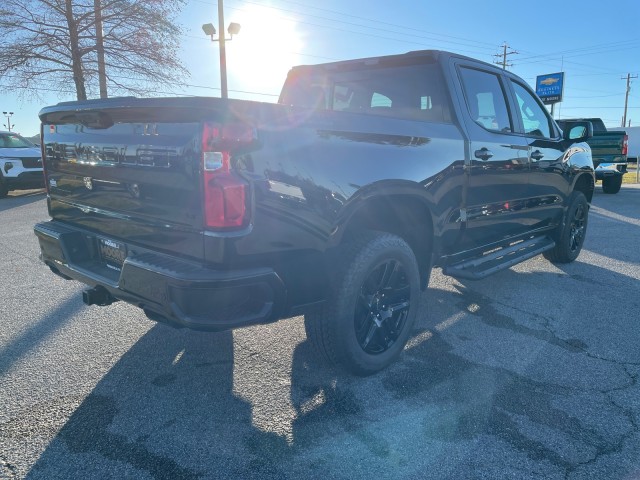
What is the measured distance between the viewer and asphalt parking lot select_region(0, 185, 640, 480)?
211cm

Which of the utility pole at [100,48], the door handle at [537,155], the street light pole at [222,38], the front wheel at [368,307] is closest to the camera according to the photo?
the front wheel at [368,307]

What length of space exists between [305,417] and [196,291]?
916mm

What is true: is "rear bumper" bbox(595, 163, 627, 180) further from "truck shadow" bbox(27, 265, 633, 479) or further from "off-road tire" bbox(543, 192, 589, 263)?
"truck shadow" bbox(27, 265, 633, 479)

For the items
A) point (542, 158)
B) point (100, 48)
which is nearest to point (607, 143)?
point (542, 158)

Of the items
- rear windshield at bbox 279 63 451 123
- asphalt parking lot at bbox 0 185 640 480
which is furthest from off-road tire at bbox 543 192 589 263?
rear windshield at bbox 279 63 451 123

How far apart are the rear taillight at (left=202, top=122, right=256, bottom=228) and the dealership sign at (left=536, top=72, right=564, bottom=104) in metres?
25.8

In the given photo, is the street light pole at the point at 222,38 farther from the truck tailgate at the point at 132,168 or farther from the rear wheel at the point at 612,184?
the truck tailgate at the point at 132,168

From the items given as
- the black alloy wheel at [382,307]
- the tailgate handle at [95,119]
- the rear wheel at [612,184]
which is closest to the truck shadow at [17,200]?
the tailgate handle at [95,119]

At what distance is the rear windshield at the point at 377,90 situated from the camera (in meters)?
3.59

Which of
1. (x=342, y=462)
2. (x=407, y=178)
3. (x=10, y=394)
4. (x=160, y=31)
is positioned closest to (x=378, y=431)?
(x=342, y=462)

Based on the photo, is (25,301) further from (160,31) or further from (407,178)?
(160,31)

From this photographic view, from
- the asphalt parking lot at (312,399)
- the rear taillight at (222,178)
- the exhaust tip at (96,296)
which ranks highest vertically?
the rear taillight at (222,178)

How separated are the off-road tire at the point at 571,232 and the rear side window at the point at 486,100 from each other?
1.78 m

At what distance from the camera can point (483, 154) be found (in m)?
3.63
